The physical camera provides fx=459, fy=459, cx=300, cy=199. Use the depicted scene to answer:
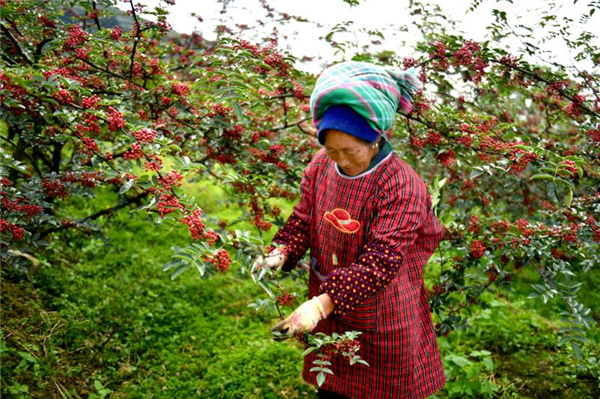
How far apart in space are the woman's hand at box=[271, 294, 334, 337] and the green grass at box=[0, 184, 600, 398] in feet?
3.63

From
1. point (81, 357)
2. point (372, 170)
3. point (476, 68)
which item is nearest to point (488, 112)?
point (476, 68)

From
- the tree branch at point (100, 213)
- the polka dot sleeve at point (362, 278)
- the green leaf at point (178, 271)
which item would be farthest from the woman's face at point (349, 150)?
the tree branch at point (100, 213)

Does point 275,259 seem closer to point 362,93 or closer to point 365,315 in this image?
point 365,315

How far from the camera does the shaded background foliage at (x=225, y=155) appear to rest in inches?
65.4

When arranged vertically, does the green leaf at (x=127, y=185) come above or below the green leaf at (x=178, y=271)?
above

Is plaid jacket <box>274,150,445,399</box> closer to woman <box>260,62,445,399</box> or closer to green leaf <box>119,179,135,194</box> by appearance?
woman <box>260,62,445,399</box>

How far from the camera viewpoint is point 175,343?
2982mm

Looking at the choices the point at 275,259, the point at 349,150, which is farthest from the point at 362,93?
the point at 275,259

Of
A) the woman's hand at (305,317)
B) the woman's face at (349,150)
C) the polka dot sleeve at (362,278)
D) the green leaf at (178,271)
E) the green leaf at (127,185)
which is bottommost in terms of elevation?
the woman's hand at (305,317)

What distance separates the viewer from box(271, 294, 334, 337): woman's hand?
1286mm

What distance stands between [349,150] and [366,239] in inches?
→ 13.4

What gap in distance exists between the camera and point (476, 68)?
2131 mm

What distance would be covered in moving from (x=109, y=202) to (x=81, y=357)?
7.78 feet

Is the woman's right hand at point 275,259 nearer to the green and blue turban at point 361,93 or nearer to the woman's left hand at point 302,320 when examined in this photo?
the woman's left hand at point 302,320
